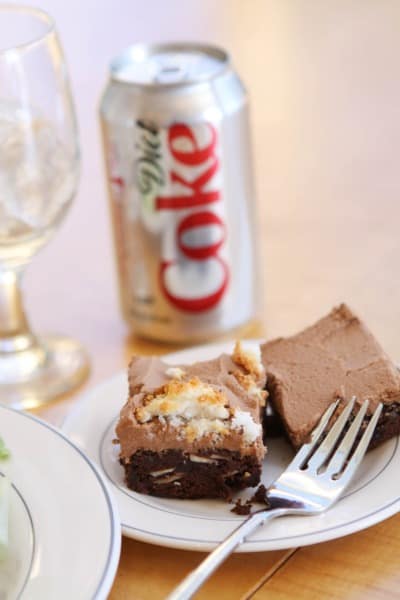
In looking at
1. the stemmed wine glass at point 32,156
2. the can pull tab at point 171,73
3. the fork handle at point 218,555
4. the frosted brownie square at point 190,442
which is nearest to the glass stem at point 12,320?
the stemmed wine glass at point 32,156

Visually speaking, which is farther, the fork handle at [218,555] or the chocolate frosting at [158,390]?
the chocolate frosting at [158,390]

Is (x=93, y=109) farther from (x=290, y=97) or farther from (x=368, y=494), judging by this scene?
(x=368, y=494)

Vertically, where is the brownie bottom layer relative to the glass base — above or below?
above

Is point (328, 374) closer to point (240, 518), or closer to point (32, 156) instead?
point (240, 518)

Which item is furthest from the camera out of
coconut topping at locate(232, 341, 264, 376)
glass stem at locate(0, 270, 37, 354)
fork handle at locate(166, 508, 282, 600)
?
glass stem at locate(0, 270, 37, 354)

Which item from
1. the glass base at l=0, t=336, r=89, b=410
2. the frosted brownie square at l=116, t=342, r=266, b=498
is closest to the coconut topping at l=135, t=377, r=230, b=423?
the frosted brownie square at l=116, t=342, r=266, b=498

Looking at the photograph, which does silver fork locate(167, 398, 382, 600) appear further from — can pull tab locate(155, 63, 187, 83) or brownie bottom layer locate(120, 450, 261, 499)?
can pull tab locate(155, 63, 187, 83)

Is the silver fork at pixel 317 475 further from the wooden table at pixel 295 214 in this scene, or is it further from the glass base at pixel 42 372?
the glass base at pixel 42 372

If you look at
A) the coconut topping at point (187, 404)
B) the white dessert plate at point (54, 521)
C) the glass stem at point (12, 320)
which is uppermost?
the coconut topping at point (187, 404)

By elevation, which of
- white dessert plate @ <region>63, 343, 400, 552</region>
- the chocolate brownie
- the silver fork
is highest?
the chocolate brownie
